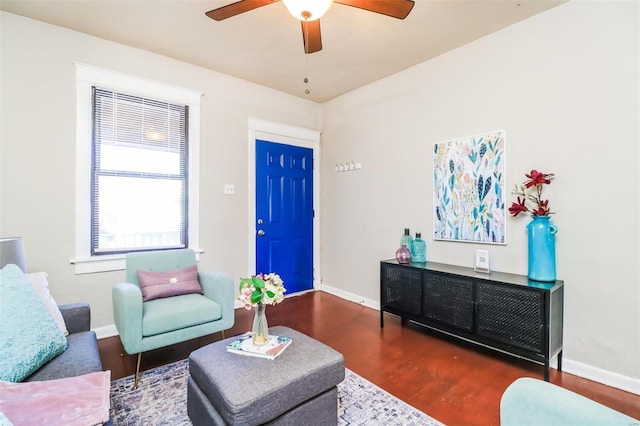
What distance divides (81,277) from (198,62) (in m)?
2.42

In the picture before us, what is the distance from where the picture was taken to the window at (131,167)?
9.20 ft

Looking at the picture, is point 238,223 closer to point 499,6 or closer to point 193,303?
point 193,303

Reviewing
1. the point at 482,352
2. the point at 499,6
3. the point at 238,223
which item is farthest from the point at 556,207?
the point at 238,223

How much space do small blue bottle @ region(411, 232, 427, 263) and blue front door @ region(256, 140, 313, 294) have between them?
165 cm

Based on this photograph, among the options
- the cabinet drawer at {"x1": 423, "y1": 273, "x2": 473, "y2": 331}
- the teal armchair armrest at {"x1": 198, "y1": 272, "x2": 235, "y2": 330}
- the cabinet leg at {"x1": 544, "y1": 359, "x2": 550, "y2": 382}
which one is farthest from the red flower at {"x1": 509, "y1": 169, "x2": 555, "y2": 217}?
the teal armchair armrest at {"x1": 198, "y1": 272, "x2": 235, "y2": 330}

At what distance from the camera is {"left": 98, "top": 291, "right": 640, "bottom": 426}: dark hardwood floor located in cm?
192

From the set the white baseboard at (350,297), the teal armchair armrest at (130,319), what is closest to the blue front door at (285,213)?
the white baseboard at (350,297)

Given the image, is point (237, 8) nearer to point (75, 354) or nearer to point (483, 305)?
point (75, 354)

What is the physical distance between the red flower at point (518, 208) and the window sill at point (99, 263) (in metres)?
3.52

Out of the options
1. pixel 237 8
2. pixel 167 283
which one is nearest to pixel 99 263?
pixel 167 283

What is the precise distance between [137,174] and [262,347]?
2329mm

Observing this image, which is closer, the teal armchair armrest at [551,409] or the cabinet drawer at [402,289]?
the teal armchair armrest at [551,409]

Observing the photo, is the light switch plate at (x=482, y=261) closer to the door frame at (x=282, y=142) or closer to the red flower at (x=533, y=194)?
the red flower at (x=533, y=194)

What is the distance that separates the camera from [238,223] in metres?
3.75
